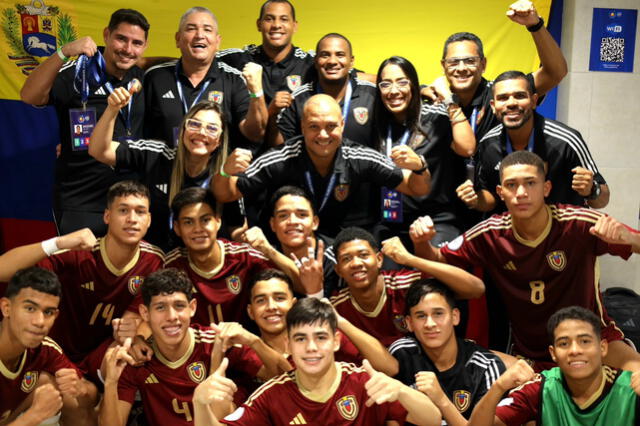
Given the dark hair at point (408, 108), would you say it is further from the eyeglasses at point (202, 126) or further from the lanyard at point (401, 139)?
the eyeglasses at point (202, 126)

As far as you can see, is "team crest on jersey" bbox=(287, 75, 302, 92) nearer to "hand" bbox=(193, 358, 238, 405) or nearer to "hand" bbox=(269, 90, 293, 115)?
"hand" bbox=(269, 90, 293, 115)

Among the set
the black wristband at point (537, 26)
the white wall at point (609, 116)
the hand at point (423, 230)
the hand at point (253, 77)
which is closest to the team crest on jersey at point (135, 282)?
the hand at point (253, 77)

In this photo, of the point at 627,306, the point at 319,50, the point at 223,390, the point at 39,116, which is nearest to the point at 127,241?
the point at 223,390

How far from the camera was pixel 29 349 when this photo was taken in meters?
4.66

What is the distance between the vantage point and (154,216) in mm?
5777

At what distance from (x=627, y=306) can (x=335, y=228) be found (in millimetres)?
2707

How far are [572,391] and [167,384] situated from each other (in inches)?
93.3

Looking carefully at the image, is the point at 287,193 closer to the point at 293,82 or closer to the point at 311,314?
the point at 311,314

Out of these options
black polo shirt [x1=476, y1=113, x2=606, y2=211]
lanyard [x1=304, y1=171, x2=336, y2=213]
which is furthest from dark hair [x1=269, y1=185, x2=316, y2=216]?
black polo shirt [x1=476, y1=113, x2=606, y2=211]

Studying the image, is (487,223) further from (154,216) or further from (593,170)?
(154,216)

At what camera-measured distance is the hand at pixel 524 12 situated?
536 centimetres

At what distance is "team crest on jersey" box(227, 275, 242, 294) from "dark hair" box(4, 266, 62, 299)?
117 cm

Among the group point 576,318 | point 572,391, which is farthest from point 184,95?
point 572,391

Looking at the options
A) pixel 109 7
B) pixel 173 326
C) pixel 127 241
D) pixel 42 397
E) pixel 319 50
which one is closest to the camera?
pixel 42 397
